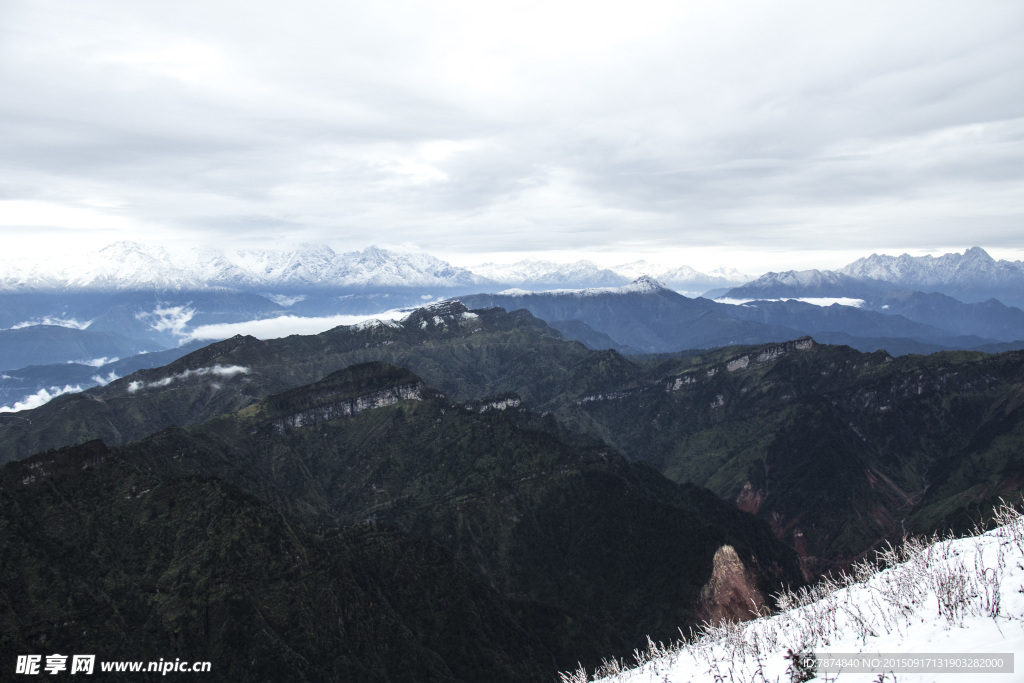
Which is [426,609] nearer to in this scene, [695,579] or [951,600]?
[695,579]

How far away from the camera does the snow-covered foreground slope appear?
32.4 meters

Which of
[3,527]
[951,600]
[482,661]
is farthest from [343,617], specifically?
[951,600]

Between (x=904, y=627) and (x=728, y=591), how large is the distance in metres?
171

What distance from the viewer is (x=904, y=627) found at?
3838 centimetres

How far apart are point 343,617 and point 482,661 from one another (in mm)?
38479

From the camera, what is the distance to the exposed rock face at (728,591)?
184375mm
